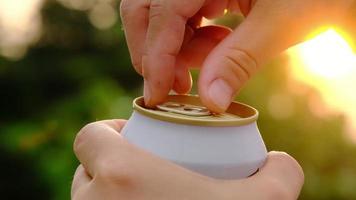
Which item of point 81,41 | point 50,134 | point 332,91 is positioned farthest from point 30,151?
point 332,91

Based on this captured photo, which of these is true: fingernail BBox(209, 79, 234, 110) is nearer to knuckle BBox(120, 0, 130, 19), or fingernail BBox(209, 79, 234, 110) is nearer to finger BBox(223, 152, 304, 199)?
finger BBox(223, 152, 304, 199)

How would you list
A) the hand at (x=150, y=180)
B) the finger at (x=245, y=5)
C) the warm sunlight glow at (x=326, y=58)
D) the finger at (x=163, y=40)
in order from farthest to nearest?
1. the warm sunlight glow at (x=326, y=58)
2. the finger at (x=245, y=5)
3. the finger at (x=163, y=40)
4. the hand at (x=150, y=180)

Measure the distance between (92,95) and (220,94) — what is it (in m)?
1.24

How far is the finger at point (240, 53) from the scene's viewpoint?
72cm

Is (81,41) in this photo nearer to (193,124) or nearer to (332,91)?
(332,91)

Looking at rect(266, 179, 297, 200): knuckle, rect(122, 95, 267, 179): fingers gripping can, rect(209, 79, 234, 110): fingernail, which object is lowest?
rect(266, 179, 297, 200): knuckle

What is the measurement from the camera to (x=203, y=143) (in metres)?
0.64

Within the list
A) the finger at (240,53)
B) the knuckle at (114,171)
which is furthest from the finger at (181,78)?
the knuckle at (114,171)

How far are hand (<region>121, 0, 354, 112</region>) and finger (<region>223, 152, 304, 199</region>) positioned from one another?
0.09 metres

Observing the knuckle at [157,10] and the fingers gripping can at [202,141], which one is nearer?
the fingers gripping can at [202,141]

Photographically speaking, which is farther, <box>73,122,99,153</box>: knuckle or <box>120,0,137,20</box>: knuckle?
<box>120,0,137,20</box>: knuckle

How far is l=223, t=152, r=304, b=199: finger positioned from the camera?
65 cm

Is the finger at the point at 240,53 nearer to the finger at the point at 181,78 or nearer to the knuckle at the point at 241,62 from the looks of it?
the knuckle at the point at 241,62

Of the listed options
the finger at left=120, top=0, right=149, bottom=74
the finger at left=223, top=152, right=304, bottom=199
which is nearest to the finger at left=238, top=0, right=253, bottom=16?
the finger at left=120, top=0, right=149, bottom=74
